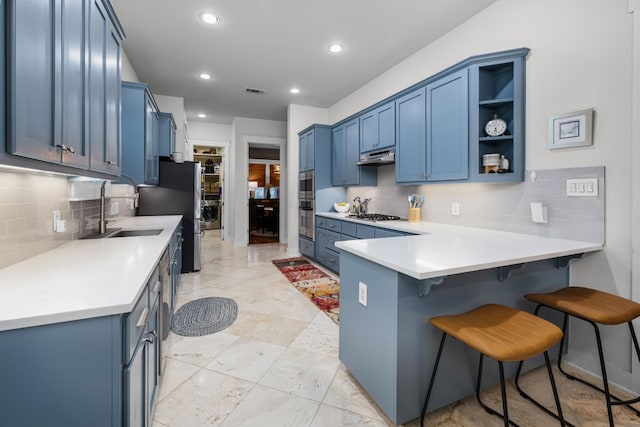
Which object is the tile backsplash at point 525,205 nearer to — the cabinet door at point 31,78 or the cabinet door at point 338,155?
the cabinet door at point 338,155

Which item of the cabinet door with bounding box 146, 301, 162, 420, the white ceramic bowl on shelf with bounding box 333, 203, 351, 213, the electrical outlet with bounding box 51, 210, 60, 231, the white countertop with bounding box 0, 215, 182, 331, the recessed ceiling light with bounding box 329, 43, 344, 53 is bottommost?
the cabinet door with bounding box 146, 301, 162, 420

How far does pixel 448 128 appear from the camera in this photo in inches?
111

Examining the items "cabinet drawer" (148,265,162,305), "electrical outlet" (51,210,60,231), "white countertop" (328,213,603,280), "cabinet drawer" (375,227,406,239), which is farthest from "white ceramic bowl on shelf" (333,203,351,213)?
"electrical outlet" (51,210,60,231)

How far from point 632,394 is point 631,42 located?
2.14 meters

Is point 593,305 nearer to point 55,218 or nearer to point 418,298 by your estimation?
point 418,298

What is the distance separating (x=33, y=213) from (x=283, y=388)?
1.71 metres

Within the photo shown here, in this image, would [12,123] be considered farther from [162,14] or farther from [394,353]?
[162,14]

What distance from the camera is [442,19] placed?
2.93 metres

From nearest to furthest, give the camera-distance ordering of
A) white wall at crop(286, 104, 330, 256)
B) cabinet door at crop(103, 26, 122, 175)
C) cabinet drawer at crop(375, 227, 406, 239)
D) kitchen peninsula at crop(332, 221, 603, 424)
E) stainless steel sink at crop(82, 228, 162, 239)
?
kitchen peninsula at crop(332, 221, 603, 424) → cabinet door at crop(103, 26, 122, 175) → stainless steel sink at crop(82, 228, 162, 239) → cabinet drawer at crop(375, 227, 406, 239) → white wall at crop(286, 104, 330, 256)

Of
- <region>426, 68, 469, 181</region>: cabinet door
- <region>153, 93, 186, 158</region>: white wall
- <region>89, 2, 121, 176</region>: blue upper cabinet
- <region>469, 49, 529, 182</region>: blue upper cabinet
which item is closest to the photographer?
<region>89, 2, 121, 176</region>: blue upper cabinet

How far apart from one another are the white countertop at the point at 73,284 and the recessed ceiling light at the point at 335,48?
2.99m

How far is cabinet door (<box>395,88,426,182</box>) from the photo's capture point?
10.3 feet

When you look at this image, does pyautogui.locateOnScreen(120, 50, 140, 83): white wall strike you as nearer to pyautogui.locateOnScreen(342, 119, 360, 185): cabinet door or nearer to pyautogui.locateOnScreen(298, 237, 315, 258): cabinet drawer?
pyautogui.locateOnScreen(342, 119, 360, 185): cabinet door

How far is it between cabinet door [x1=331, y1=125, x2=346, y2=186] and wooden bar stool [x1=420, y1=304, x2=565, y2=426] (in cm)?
343
